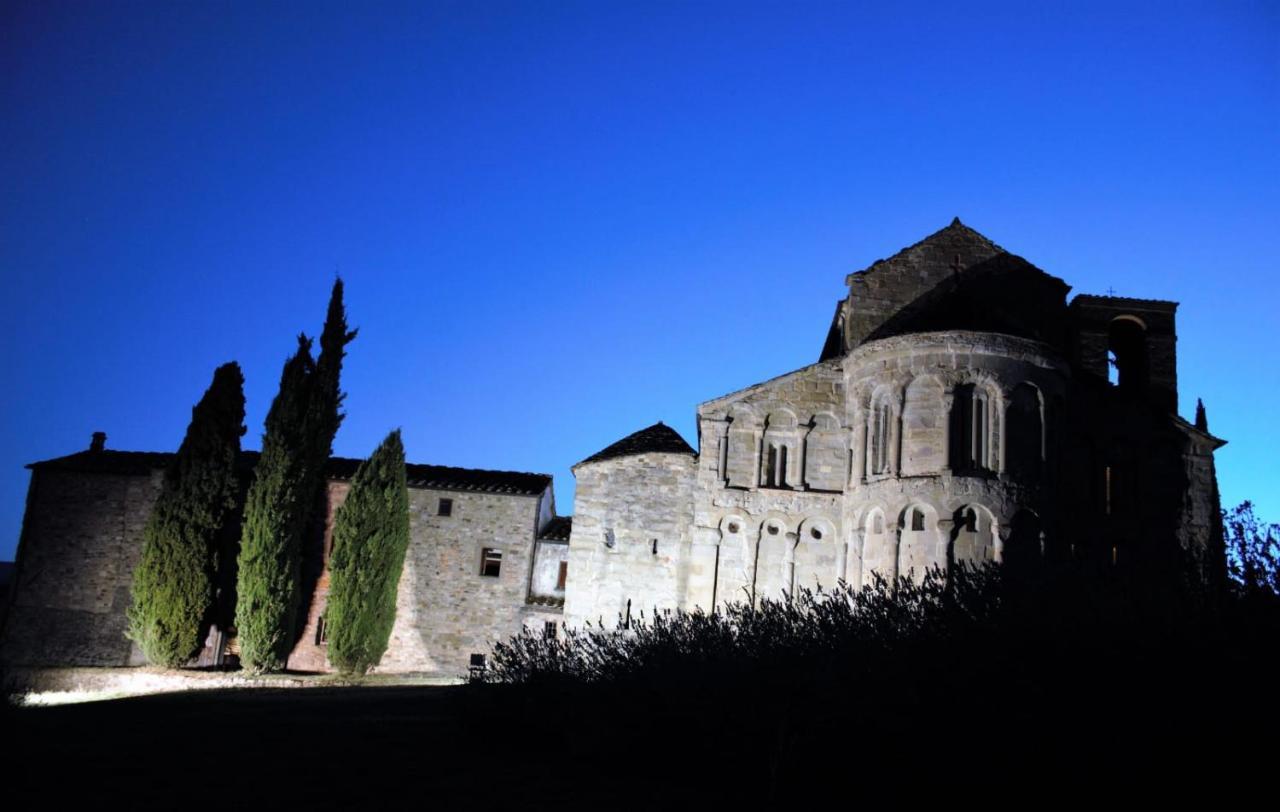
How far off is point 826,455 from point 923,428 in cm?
290

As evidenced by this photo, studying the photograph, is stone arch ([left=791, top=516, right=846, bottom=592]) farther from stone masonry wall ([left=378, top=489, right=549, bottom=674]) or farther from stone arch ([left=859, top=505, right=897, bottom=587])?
stone masonry wall ([left=378, top=489, right=549, bottom=674])

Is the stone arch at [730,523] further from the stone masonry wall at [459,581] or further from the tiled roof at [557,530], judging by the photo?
the stone masonry wall at [459,581]

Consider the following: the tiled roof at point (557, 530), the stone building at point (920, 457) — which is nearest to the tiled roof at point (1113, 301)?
the stone building at point (920, 457)

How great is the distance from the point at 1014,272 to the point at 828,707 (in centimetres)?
1688

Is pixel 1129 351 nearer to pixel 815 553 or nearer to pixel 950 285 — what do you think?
pixel 950 285

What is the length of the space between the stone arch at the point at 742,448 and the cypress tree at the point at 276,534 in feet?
36.2

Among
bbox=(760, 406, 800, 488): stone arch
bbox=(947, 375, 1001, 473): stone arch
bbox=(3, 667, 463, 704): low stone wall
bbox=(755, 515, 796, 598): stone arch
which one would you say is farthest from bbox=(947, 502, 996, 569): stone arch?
bbox=(3, 667, 463, 704): low stone wall

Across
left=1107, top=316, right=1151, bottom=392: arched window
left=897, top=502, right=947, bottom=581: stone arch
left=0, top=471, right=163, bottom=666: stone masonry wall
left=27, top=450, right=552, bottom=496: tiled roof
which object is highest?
left=1107, top=316, right=1151, bottom=392: arched window

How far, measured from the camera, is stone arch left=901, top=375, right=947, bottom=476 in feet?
60.2

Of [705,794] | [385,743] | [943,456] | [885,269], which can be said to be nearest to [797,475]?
[943,456]

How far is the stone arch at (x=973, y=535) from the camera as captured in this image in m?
17.7

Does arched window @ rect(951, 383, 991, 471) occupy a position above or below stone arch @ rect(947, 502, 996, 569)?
above

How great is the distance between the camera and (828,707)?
317 inches

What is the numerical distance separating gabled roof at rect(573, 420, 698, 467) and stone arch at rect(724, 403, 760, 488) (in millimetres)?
1777
